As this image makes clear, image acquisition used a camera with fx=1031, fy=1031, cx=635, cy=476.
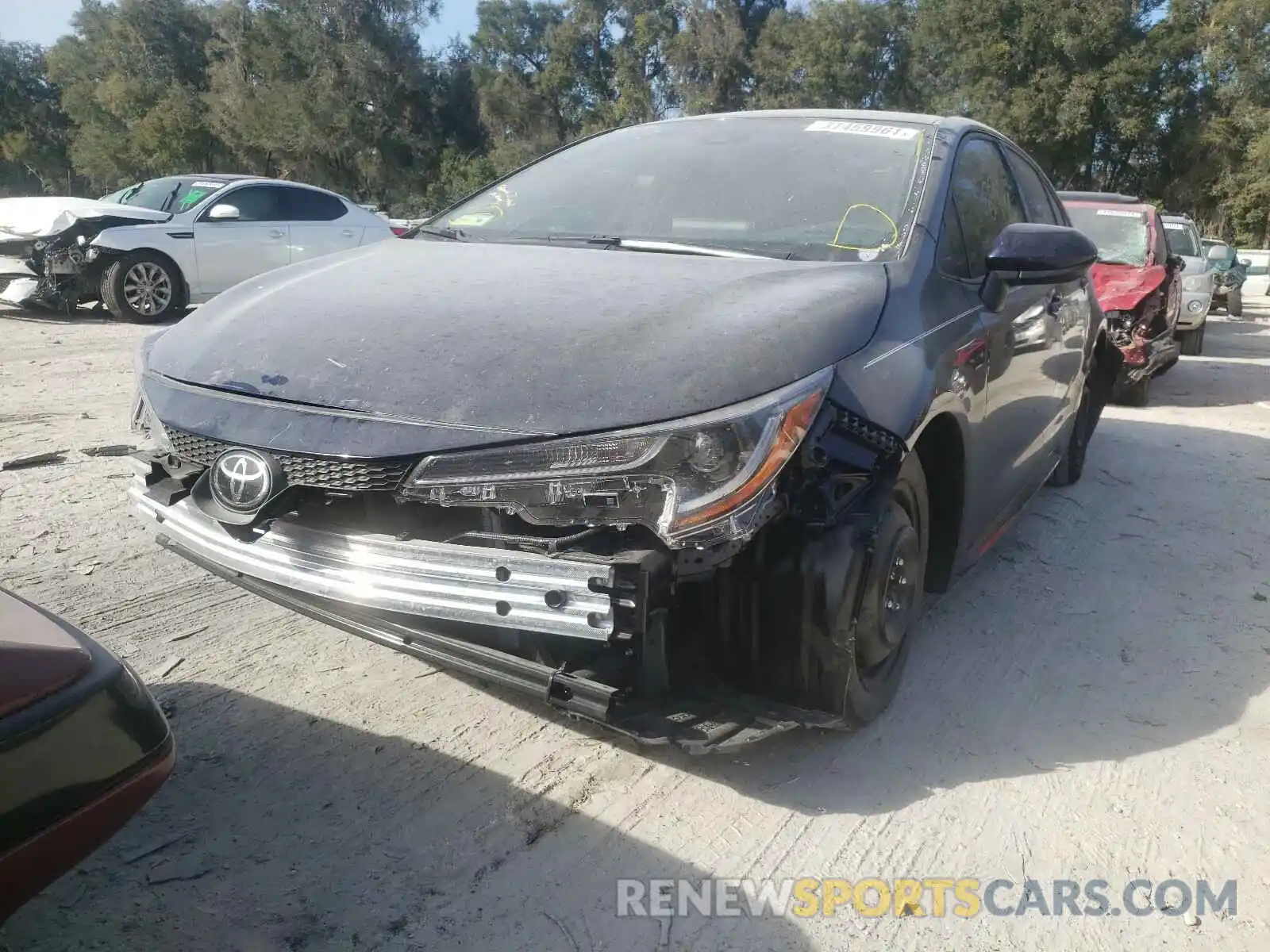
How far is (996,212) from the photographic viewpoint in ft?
12.3

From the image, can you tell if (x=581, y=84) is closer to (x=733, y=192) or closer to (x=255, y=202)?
(x=255, y=202)

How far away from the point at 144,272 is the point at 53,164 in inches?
1610

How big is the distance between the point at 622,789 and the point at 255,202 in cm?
1031

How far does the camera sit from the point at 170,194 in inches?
440

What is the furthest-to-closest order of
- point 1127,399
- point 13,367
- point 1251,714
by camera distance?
point 1127,399, point 13,367, point 1251,714

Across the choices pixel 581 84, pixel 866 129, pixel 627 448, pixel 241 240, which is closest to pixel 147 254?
pixel 241 240

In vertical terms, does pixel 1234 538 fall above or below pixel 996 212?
below

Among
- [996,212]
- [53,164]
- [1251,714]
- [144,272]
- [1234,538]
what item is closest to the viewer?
[1251,714]

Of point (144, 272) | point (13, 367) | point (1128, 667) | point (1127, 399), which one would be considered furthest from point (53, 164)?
point (1128, 667)

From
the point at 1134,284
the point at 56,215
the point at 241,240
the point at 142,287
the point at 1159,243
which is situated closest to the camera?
the point at 1134,284

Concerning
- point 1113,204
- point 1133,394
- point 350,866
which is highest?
point 1113,204

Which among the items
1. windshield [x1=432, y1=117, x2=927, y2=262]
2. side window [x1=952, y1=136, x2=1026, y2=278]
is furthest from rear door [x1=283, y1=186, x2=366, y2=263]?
side window [x1=952, y1=136, x2=1026, y2=278]

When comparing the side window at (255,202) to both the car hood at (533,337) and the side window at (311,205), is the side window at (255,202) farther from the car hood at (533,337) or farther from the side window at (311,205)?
the car hood at (533,337)

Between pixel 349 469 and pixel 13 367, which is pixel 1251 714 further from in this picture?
pixel 13 367
